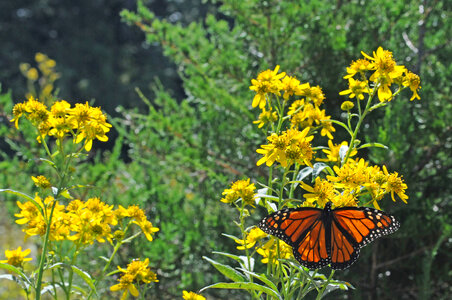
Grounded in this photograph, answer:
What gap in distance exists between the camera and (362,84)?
1479mm

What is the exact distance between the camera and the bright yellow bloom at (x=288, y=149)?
4.26 feet

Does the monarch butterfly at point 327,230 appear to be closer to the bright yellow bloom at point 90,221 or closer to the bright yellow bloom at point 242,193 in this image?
the bright yellow bloom at point 242,193

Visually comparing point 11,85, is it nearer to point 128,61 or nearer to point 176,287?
point 128,61

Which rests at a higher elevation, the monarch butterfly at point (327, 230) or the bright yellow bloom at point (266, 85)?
the bright yellow bloom at point (266, 85)

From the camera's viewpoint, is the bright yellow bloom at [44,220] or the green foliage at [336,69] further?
the green foliage at [336,69]

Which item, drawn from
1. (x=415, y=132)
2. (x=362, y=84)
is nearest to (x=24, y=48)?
(x=415, y=132)

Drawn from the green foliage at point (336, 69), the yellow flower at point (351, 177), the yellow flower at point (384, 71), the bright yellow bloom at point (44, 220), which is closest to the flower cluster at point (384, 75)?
the yellow flower at point (384, 71)

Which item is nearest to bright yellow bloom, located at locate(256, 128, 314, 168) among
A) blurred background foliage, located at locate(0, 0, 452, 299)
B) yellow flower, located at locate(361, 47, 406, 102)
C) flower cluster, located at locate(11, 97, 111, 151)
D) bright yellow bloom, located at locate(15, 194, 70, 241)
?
yellow flower, located at locate(361, 47, 406, 102)

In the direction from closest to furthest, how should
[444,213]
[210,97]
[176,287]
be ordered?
[444,213], [176,287], [210,97]

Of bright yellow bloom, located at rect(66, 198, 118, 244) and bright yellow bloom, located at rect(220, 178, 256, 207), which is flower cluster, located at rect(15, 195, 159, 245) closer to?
bright yellow bloom, located at rect(66, 198, 118, 244)

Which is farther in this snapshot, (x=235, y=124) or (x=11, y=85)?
(x=11, y=85)

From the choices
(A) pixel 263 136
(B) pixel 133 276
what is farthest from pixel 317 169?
(A) pixel 263 136

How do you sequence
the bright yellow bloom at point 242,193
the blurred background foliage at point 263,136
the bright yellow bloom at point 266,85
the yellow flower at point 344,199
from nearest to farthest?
the yellow flower at point 344,199
the bright yellow bloom at point 242,193
the bright yellow bloom at point 266,85
the blurred background foliage at point 263,136

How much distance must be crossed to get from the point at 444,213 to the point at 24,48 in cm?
1363
